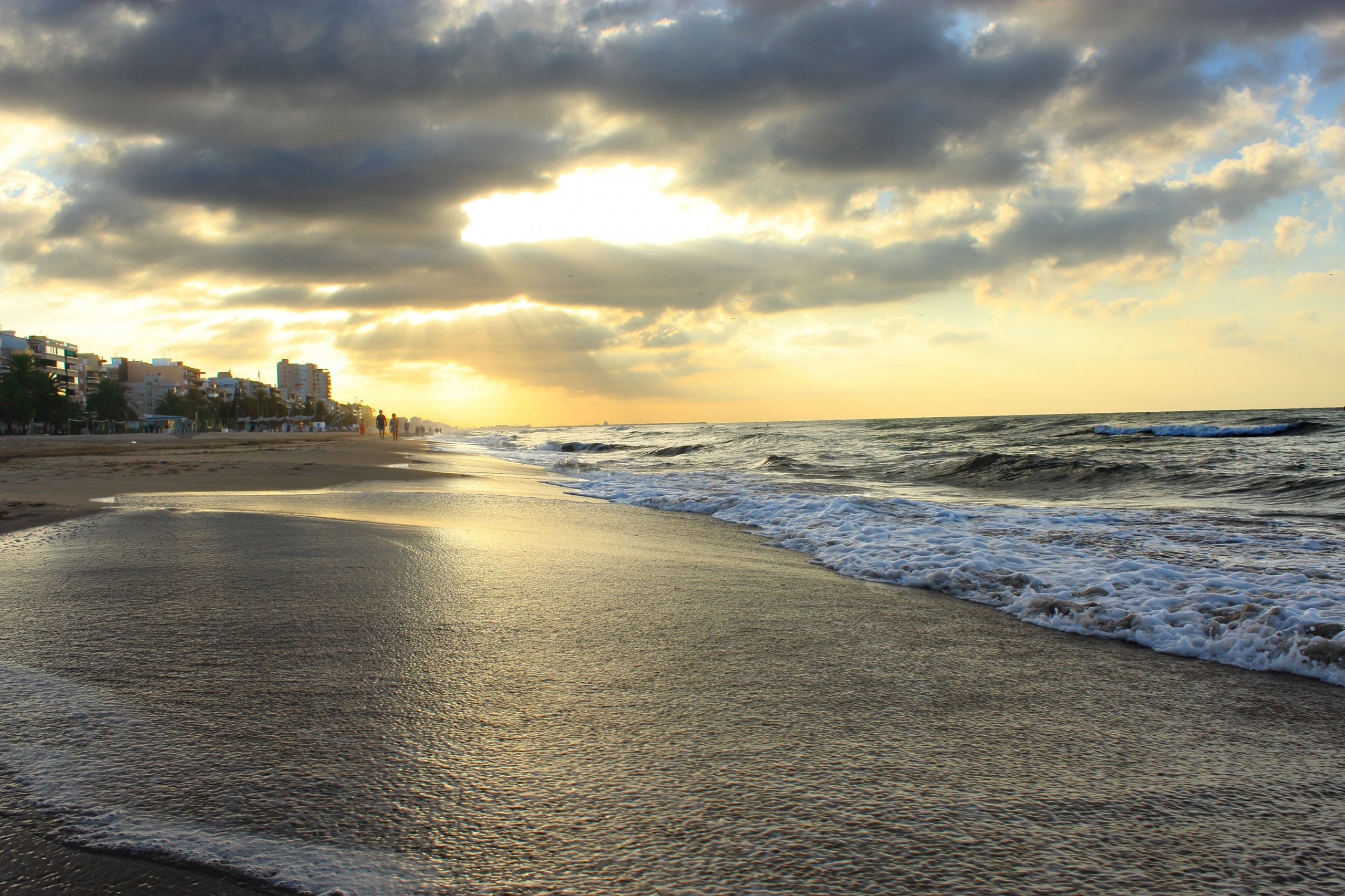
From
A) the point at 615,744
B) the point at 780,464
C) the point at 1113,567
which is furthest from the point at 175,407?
the point at 615,744

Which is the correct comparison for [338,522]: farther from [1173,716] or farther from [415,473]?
[415,473]

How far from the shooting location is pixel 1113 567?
562 centimetres

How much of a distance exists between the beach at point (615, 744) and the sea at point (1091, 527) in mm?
465

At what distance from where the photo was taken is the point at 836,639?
3.60 meters

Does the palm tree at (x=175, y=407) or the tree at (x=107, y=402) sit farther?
the palm tree at (x=175, y=407)

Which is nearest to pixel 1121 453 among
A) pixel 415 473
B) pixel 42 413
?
pixel 415 473

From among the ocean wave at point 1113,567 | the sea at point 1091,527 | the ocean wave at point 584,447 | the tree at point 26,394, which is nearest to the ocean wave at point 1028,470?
the sea at point 1091,527

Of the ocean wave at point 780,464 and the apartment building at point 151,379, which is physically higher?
the apartment building at point 151,379

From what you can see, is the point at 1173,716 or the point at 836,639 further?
the point at 836,639

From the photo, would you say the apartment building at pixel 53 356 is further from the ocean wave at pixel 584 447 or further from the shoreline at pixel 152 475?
the shoreline at pixel 152 475

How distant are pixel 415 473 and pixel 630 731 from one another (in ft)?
44.0

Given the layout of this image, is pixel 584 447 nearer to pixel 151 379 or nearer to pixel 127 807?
pixel 127 807

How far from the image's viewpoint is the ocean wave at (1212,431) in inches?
1203

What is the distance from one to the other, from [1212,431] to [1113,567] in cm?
3568
